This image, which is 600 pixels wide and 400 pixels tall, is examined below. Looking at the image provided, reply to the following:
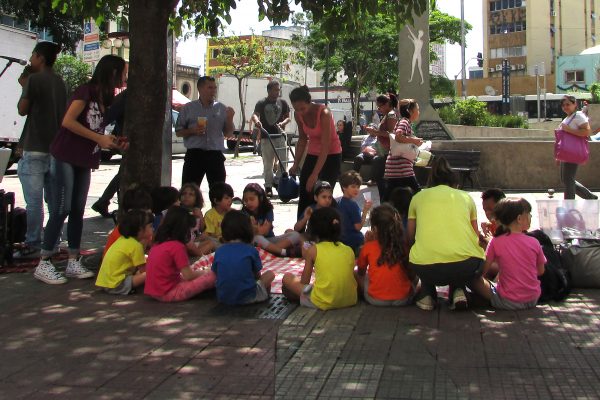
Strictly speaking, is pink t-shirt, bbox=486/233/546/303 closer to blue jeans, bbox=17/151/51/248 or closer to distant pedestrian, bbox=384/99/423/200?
distant pedestrian, bbox=384/99/423/200

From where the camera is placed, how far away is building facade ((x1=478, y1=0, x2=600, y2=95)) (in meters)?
86.2

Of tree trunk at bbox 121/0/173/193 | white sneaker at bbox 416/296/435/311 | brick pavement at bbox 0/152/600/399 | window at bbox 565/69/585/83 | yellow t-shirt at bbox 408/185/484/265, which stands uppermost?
window at bbox 565/69/585/83

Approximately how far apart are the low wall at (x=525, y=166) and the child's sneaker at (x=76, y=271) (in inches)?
378

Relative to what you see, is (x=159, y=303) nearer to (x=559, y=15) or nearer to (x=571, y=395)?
(x=571, y=395)

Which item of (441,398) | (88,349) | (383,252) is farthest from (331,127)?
(441,398)

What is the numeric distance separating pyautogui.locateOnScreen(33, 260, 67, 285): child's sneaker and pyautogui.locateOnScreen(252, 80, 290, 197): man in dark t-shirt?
22.1ft

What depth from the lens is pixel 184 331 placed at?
5.23m

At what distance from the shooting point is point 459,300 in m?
5.58

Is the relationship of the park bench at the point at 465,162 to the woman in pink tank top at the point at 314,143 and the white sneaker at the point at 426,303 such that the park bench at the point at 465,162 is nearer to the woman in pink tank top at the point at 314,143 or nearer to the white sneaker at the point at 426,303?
the woman in pink tank top at the point at 314,143

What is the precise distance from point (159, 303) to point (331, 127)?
286 centimetres

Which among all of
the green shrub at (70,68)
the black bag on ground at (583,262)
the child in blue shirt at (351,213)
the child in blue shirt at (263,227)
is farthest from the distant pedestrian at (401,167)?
the green shrub at (70,68)

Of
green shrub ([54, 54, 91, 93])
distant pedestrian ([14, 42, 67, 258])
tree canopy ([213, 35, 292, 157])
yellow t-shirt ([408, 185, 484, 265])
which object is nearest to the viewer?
yellow t-shirt ([408, 185, 484, 265])

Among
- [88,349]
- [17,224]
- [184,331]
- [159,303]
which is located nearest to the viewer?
[88,349]

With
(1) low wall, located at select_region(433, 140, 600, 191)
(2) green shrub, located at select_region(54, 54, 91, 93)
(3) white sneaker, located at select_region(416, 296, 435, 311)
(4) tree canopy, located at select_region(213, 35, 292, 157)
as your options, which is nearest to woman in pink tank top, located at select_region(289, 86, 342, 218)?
(3) white sneaker, located at select_region(416, 296, 435, 311)
